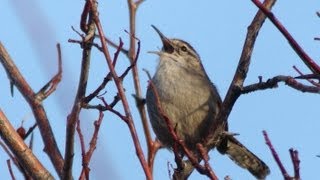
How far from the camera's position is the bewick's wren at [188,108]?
18.8ft

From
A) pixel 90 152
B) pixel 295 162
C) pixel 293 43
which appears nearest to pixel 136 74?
pixel 90 152

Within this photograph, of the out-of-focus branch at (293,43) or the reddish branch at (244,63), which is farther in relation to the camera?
the reddish branch at (244,63)

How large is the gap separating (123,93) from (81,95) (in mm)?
221

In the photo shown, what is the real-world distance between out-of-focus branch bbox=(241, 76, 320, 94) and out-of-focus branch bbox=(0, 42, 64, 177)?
1166mm

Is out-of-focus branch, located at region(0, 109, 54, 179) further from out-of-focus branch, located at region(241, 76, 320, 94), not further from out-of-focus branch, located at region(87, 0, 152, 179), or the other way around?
out-of-focus branch, located at region(241, 76, 320, 94)

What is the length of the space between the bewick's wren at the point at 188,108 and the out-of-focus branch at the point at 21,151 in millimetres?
2080

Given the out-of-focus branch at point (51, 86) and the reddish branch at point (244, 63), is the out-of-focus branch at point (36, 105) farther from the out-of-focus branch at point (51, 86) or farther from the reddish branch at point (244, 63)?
the reddish branch at point (244, 63)

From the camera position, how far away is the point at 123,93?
3.20 metres

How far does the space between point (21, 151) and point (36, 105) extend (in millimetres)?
386

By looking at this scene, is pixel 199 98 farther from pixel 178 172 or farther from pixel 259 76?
pixel 259 76

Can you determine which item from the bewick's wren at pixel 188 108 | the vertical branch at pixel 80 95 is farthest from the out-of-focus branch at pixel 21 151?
the bewick's wren at pixel 188 108

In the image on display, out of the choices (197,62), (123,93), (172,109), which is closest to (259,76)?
(123,93)

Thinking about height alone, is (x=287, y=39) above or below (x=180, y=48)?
below

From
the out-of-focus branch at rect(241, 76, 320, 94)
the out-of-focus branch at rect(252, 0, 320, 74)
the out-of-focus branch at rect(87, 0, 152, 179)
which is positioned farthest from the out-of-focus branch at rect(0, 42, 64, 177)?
the out-of-focus branch at rect(252, 0, 320, 74)
